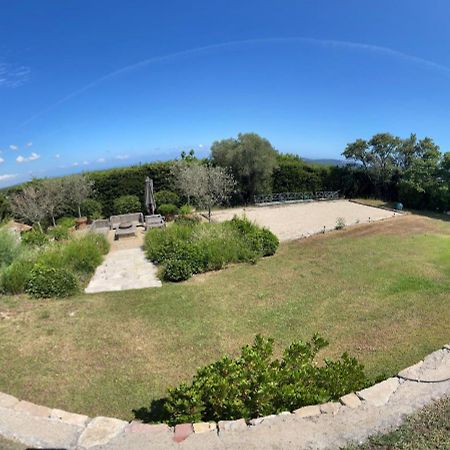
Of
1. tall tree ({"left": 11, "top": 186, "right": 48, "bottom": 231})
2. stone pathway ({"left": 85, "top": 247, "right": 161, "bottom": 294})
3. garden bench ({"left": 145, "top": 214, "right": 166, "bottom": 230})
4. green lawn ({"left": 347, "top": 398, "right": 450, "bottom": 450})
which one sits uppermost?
tall tree ({"left": 11, "top": 186, "right": 48, "bottom": 231})

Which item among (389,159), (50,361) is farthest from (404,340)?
(389,159)

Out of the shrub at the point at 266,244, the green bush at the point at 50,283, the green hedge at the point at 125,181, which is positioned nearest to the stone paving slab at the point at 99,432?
the green bush at the point at 50,283

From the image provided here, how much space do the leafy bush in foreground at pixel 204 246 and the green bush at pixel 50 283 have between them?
100 inches

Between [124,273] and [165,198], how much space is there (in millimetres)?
10860

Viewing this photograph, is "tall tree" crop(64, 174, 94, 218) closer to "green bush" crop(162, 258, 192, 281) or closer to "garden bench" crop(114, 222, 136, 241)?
"garden bench" crop(114, 222, 136, 241)

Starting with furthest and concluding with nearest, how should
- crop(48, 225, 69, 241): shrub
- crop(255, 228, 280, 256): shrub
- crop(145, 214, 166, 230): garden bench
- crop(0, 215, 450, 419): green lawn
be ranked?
crop(145, 214, 166, 230): garden bench → crop(48, 225, 69, 241): shrub → crop(255, 228, 280, 256): shrub → crop(0, 215, 450, 419): green lawn

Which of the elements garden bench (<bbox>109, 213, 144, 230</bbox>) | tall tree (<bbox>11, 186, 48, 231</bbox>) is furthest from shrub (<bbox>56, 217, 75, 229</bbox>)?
garden bench (<bbox>109, 213, 144, 230</bbox>)

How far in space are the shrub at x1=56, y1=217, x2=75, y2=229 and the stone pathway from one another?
567 centimetres

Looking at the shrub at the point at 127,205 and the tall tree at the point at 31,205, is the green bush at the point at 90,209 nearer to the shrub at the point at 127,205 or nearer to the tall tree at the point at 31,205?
the shrub at the point at 127,205

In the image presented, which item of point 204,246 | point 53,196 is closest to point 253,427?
point 204,246

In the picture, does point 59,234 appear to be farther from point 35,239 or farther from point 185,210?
point 185,210

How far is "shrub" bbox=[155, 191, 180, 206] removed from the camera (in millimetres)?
21672

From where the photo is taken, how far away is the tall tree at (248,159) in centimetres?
2373

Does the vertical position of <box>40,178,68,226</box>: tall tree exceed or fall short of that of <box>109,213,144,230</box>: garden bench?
it exceeds it
